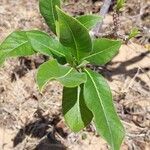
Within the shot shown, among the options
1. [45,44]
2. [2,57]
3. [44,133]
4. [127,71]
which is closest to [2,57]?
[2,57]

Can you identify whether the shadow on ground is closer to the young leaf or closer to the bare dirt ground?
the bare dirt ground

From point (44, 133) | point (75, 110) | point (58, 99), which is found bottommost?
point (44, 133)

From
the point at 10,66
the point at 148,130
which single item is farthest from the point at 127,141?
the point at 10,66

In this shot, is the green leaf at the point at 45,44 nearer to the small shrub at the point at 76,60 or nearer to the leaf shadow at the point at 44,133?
the small shrub at the point at 76,60

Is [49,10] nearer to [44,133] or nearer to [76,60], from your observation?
[76,60]

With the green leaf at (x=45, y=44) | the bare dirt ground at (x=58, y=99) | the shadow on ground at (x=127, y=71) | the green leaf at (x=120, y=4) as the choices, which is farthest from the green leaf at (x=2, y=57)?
the shadow on ground at (x=127, y=71)

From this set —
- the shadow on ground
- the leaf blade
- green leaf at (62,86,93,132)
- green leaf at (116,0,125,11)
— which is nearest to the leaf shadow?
the shadow on ground
